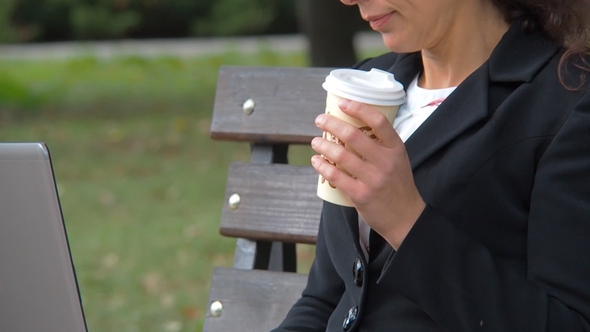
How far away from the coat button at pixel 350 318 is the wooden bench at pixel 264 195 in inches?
19.2

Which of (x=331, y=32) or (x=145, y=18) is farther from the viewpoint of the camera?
(x=145, y=18)

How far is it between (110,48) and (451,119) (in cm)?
1225

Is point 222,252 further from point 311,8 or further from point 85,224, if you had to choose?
point 311,8

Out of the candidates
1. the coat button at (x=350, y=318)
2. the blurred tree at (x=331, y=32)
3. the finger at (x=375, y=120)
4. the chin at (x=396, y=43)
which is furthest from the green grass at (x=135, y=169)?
the finger at (x=375, y=120)

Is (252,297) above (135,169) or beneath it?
above

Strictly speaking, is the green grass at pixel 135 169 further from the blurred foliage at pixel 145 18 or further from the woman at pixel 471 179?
the blurred foliage at pixel 145 18

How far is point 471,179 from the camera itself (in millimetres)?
1665

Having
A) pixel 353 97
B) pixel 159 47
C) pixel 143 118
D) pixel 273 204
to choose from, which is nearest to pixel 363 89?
pixel 353 97

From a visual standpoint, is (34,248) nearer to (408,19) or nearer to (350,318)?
(350,318)

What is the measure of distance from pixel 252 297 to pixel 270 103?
0.52m

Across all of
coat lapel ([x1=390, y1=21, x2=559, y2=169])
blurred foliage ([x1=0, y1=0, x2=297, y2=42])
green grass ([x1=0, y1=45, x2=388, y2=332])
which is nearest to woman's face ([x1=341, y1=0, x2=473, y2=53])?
coat lapel ([x1=390, y1=21, x2=559, y2=169])

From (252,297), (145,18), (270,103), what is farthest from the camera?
(145,18)

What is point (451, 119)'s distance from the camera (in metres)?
1.74

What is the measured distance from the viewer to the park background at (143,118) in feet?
16.0
